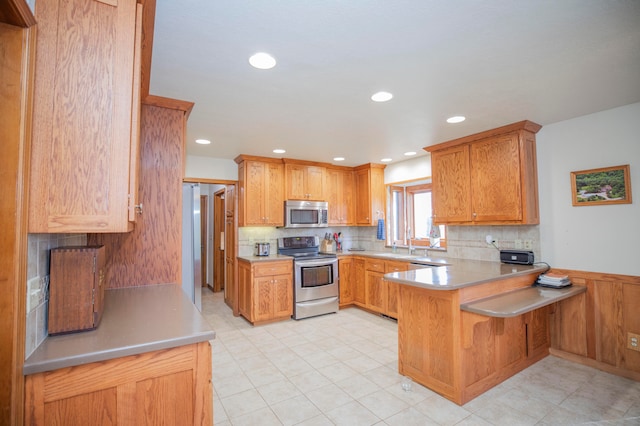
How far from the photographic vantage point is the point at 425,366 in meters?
2.52

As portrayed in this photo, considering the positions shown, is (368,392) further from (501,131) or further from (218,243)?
(218,243)

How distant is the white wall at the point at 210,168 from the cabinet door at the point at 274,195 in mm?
554

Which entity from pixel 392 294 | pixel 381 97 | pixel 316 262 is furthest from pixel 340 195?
pixel 381 97

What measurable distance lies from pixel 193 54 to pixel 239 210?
114 inches

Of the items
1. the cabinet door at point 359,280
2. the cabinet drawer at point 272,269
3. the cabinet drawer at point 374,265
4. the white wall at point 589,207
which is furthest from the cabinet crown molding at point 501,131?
the cabinet drawer at point 272,269

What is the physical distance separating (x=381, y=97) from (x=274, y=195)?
2523 millimetres

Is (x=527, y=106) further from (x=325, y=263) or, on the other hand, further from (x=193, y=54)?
(x=325, y=263)

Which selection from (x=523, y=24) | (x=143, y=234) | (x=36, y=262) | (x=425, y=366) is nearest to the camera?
(x=36, y=262)

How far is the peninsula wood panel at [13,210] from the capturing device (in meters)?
0.95

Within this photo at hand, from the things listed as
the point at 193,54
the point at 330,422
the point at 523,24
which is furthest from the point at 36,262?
the point at 523,24

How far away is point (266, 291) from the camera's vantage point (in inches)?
163

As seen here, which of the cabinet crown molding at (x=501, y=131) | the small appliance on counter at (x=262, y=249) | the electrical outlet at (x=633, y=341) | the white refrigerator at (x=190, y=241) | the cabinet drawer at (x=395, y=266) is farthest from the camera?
the small appliance on counter at (x=262, y=249)

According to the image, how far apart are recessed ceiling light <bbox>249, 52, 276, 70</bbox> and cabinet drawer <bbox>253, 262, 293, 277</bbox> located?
2769 mm

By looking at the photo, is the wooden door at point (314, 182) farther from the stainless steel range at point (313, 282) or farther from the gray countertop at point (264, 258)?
the gray countertop at point (264, 258)
